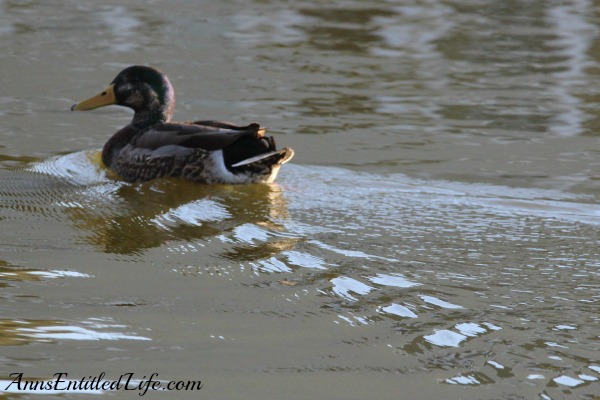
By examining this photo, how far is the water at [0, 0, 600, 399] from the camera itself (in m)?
4.81

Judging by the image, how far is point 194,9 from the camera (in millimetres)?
16266

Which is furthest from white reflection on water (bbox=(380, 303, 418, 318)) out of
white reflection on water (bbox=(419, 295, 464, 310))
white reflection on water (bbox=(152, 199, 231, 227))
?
white reflection on water (bbox=(152, 199, 231, 227))

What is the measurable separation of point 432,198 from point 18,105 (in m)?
4.48

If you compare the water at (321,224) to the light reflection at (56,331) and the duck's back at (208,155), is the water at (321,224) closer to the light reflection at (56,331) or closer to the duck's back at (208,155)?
the light reflection at (56,331)

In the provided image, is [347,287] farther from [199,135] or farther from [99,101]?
[99,101]

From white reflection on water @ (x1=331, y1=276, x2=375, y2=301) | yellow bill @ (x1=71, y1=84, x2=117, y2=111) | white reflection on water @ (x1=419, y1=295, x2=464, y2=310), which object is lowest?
white reflection on water @ (x1=331, y1=276, x2=375, y2=301)

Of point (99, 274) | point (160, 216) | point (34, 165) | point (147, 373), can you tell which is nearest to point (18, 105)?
point (34, 165)

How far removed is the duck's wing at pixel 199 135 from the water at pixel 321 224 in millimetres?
312

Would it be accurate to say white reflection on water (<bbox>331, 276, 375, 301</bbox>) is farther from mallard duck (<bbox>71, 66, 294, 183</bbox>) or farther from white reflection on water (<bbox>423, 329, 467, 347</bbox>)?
mallard duck (<bbox>71, 66, 294, 183</bbox>)

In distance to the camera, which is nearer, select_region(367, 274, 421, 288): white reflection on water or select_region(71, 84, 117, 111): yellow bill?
select_region(367, 274, 421, 288): white reflection on water

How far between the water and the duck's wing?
312 millimetres

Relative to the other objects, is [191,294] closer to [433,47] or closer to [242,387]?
[242,387]

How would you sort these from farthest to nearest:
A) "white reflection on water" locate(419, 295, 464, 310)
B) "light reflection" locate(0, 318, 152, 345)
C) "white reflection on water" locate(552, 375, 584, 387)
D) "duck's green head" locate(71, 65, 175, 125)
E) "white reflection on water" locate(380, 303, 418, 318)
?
1. "duck's green head" locate(71, 65, 175, 125)
2. "white reflection on water" locate(419, 295, 464, 310)
3. "white reflection on water" locate(380, 303, 418, 318)
4. "light reflection" locate(0, 318, 152, 345)
5. "white reflection on water" locate(552, 375, 584, 387)

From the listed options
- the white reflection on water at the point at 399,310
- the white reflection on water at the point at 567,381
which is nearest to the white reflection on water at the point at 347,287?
the white reflection on water at the point at 399,310
